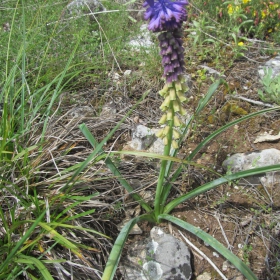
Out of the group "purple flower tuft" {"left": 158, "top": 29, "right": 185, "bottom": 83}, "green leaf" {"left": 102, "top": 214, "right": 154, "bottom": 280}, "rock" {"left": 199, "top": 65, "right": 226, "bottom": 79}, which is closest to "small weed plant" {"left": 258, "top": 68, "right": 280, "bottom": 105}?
"rock" {"left": 199, "top": 65, "right": 226, "bottom": 79}

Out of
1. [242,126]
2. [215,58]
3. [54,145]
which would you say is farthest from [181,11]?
[215,58]

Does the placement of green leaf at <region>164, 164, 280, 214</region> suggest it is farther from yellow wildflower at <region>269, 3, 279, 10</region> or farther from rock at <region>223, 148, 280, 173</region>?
yellow wildflower at <region>269, 3, 279, 10</region>

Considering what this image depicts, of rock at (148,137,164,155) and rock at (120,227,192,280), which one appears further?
rock at (148,137,164,155)

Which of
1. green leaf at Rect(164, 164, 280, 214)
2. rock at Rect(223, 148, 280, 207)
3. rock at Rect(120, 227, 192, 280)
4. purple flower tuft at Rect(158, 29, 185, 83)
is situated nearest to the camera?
purple flower tuft at Rect(158, 29, 185, 83)

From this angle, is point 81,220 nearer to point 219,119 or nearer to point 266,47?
point 219,119

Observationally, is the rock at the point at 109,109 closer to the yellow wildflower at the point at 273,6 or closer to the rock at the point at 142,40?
the rock at the point at 142,40

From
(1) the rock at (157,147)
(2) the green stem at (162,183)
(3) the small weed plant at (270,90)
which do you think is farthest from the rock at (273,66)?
(2) the green stem at (162,183)

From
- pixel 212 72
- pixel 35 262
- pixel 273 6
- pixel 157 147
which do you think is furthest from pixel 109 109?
pixel 273 6
